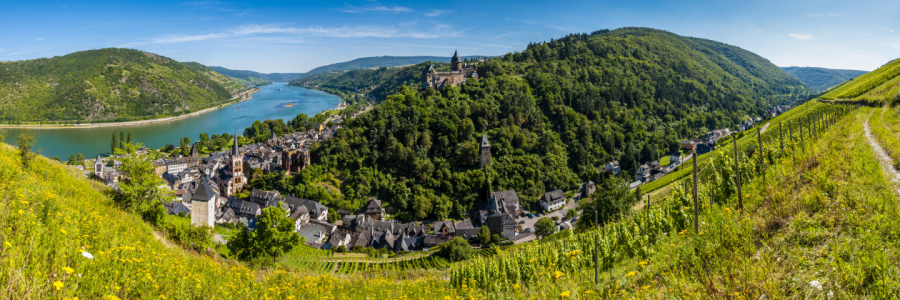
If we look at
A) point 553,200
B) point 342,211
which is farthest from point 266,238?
point 553,200

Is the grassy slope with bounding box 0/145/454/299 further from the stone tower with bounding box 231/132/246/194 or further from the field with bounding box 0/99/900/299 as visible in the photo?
the stone tower with bounding box 231/132/246/194

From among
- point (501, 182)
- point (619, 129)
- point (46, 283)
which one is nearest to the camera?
point (46, 283)

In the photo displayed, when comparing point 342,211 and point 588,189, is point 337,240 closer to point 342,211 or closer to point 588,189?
point 342,211

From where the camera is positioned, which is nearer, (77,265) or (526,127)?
(77,265)

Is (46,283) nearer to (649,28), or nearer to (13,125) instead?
(13,125)

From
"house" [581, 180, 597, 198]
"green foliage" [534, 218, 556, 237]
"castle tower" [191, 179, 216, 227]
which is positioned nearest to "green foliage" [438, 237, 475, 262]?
"green foliage" [534, 218, 556, 237]

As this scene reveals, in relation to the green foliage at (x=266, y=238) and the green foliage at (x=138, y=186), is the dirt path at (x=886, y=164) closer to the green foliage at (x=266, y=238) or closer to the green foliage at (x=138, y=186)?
the green foliage at (x=138, y=186)

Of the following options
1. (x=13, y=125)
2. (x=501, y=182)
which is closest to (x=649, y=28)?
(x=501, y=182)
